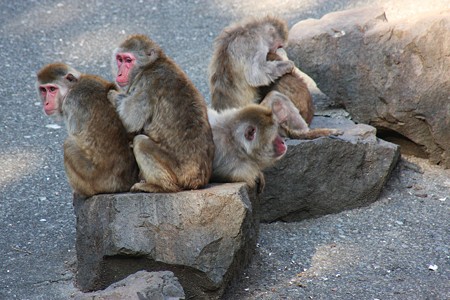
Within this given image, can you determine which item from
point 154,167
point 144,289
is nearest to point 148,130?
point 154,167

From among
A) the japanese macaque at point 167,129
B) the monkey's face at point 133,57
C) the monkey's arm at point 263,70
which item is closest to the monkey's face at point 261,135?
the japanese macaque at point 167,129

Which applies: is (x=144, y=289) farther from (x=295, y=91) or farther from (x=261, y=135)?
(x=295, y=91)

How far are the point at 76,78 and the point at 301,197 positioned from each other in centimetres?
200

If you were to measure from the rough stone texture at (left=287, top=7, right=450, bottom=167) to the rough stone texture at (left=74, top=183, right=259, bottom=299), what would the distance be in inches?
95.4

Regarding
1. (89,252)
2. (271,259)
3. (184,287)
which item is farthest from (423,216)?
(89,252)

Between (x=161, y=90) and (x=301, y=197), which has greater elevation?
(x=161, y=90)

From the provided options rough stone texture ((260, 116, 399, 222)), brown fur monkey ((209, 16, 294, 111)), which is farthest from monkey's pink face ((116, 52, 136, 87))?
brown fur monkey ((209, 16, 294, 111))

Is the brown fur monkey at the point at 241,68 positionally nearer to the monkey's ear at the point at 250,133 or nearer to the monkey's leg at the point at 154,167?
the monkey's ear at the point at 250,133

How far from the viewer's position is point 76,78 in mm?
5863

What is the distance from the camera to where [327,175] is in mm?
6785

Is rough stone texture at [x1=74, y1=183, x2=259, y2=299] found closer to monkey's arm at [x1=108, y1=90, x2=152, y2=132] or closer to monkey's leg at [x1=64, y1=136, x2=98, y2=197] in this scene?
monkey's leg at [x1=64, y1=136, x2=98, y2=197]

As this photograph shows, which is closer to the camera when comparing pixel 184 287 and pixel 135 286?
pixel 135 286

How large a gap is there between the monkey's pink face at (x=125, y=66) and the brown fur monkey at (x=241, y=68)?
5.15 ft

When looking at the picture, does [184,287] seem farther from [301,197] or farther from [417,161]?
[417,161]
